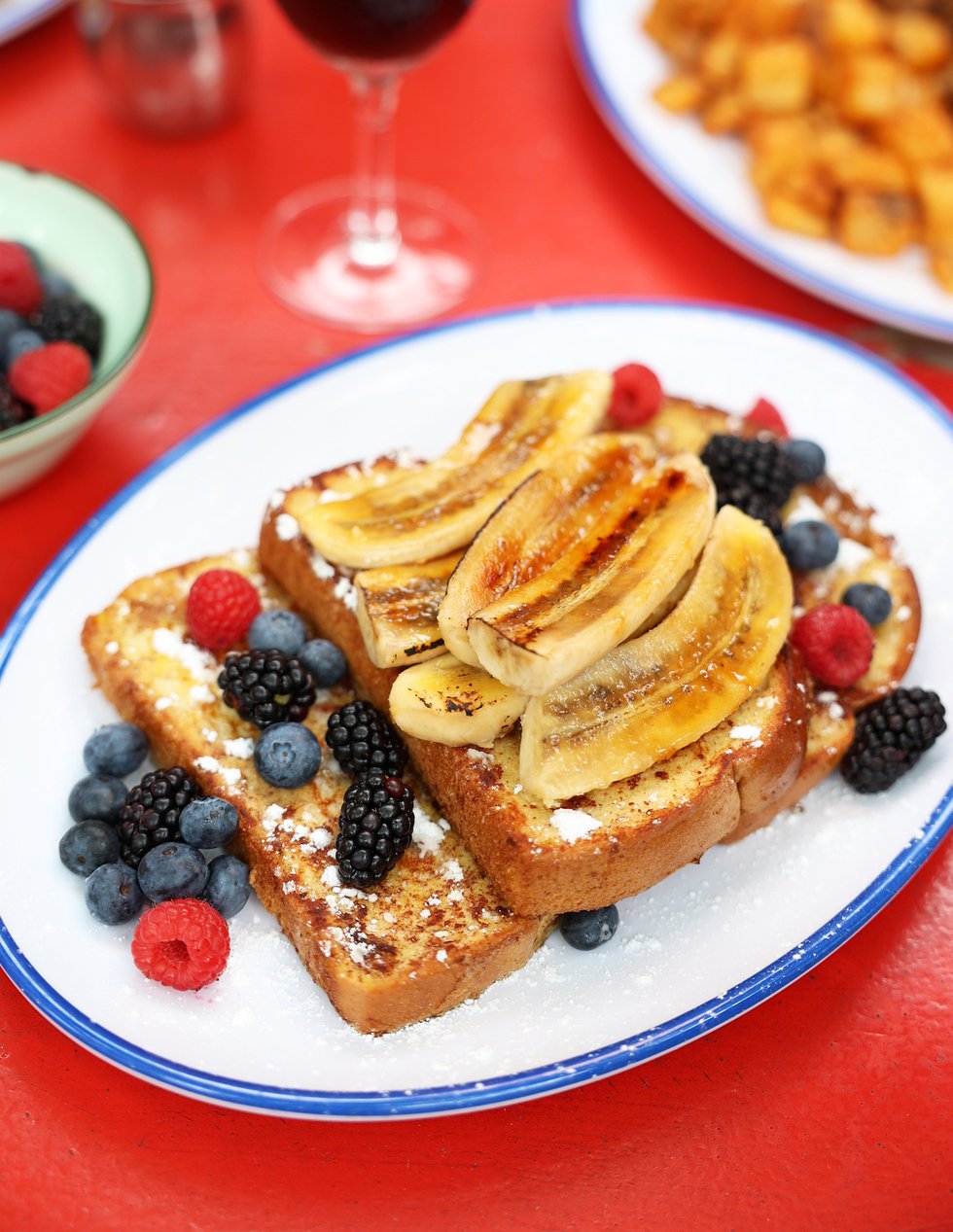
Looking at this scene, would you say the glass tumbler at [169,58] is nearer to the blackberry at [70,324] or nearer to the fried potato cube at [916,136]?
the blackberry at [70,324]

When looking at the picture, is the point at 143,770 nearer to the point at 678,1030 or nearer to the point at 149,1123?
the point at 149,1123

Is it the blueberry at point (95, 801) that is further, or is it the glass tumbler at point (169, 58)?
the glass tumbler at point (169, 58)

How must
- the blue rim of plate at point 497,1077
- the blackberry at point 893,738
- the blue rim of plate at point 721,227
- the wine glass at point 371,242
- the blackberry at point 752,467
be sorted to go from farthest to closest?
the wine glass at point 371,242, the blue rim of plate at point 721,227, the blackberry at point 752,467, the blackberry at point 893,738, the blue rim of plate at point 497,1077

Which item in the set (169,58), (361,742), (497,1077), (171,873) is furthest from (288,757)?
(169,58)

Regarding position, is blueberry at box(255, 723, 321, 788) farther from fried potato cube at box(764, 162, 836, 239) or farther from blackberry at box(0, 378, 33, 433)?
fried potato cube at box(764, 162, 836, 239)

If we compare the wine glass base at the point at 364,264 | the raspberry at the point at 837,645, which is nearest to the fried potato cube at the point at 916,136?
the wine glass base at the point at 364,264

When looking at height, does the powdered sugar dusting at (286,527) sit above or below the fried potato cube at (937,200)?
below
